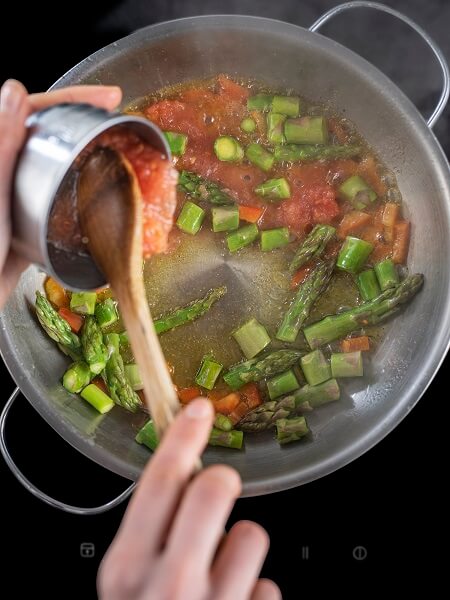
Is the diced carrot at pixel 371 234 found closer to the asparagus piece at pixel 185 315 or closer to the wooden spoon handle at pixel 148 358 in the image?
the asparagus piece at pixel 185 315

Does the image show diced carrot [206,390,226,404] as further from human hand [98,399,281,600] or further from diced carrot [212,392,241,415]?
human hand [98,399,281,600]

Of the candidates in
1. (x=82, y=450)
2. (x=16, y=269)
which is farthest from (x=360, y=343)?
(x=16, y=269)

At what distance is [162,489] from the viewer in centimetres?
144

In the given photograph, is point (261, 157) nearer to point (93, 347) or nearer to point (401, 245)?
point (401, 245)

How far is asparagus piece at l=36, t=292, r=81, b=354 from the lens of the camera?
2.84 metres

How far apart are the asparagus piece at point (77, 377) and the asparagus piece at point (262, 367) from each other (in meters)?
0.57

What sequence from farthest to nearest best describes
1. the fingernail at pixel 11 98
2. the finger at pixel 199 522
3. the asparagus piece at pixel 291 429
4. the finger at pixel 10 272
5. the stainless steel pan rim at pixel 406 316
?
the asparagus piece at pixel 291 429, the stainless steel pan rim at pixel 406 316, the finger at pixel 10 272, the fingernail at pixel 11 98, the finger at pixel 199 522

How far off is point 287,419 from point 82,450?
80 centimetres

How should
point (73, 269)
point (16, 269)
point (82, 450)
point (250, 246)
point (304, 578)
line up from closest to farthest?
1. point (73, 269)
2. point (16, 269)
3. point (82, 450)
4. point (304, 578)
5. point (250, 246)

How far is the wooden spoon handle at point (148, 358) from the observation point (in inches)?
68.6

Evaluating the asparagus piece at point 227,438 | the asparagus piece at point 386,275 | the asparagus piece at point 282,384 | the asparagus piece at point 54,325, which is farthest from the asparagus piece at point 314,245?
the asparagus piece at point 54,325

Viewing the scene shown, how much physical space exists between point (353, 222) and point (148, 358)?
4.66ft

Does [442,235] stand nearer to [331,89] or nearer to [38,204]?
[331,89]

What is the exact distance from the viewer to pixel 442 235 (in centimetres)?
270
